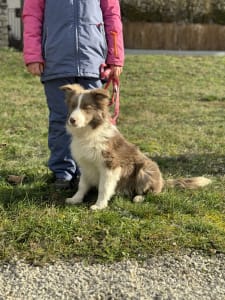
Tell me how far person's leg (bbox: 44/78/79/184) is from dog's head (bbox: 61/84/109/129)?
1.29 feet

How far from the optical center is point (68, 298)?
9.82 feet

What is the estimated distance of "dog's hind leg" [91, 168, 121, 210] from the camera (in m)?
4.13

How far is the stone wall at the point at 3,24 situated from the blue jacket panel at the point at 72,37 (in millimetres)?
14094

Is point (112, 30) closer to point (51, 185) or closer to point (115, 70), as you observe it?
point (115, 70)

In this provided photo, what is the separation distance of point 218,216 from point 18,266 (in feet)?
Result: 6.08

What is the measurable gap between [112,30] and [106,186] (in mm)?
1467

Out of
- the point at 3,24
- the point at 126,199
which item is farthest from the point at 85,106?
Answer: the point at 3,24

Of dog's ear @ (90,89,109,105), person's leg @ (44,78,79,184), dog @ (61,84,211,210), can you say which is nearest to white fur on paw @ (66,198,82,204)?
dog @ (61,84,211,210)

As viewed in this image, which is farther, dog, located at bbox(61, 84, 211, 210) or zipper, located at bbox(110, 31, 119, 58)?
zipper, located at bbox(110, 31, 119, 58)

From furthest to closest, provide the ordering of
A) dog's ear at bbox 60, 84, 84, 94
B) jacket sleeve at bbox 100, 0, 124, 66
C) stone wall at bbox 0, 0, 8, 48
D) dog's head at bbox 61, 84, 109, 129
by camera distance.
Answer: stone wall at bbox 0, 0, 8, 48
jacket sleeve at bbox 100, 0, 124, 66
dog's ear at bbox 60, 84, 84, 94
dog's head at bbox 61, 84, 109, 129

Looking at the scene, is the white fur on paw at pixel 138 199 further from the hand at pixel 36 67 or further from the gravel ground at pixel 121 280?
the hand at pixel 36 67

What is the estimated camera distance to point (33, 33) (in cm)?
430

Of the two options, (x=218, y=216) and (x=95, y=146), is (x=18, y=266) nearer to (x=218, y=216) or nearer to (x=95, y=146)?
(x=95, y=146)

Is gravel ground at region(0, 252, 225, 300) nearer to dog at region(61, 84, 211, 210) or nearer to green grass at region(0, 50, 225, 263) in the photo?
green grass at region(0, 50, 225, 263)
